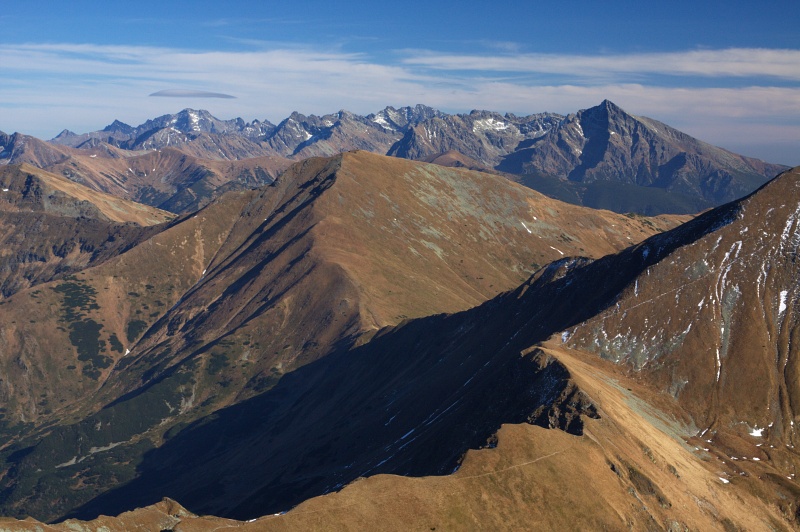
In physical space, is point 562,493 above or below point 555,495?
above

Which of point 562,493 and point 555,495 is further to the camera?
point 562,493

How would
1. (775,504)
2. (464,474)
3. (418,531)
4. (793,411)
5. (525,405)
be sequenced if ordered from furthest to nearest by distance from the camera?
(793,411)
(525,405)
(775,504)
(464,474)
(418,531)

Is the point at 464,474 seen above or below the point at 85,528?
above

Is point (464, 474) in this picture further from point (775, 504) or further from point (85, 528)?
point (775, 504)

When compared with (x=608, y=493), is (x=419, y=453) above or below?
below

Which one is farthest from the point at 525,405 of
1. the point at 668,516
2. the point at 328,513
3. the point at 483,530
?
the point at 328,513

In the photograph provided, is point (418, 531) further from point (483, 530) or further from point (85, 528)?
point (85, 528)

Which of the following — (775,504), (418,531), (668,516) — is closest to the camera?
(418,531)

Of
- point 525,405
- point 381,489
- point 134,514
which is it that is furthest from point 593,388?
point 134,514

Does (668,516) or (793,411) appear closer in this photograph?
(668,516)
